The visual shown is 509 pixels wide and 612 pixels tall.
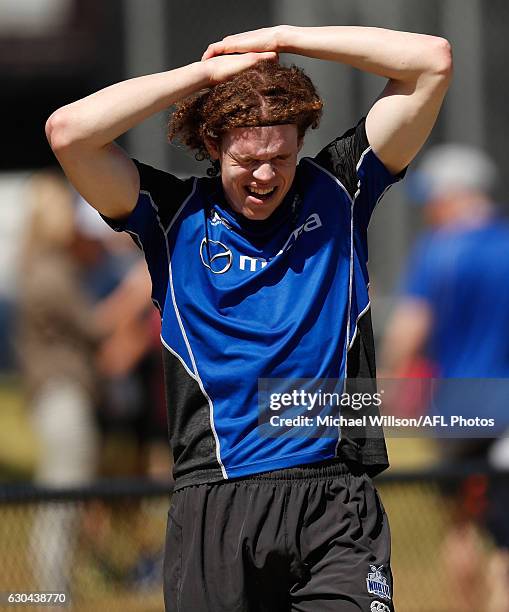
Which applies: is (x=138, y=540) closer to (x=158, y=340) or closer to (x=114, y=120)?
(x=158, y=340)

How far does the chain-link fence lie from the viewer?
203 inches

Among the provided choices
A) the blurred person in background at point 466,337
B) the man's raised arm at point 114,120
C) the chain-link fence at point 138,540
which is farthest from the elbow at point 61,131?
the blurred person in background at point 466,337

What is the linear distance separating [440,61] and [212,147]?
0.63 metres

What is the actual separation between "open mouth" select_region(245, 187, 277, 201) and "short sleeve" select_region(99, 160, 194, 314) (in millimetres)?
210

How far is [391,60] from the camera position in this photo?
10.7ft

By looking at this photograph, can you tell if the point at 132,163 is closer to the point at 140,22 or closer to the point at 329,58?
the point at 329,58

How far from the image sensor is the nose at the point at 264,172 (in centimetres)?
318

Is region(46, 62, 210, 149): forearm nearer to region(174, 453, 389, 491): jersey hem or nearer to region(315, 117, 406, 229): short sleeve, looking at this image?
region(315, 117, 406, 229): short sleeve

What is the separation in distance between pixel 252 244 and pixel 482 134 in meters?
5.50

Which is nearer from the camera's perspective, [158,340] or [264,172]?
[264,172]

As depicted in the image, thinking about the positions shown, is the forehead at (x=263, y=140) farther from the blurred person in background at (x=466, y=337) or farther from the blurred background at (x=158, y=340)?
the blurred person in background at (x=466, y=337)

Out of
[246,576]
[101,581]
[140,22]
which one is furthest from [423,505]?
[140,22]

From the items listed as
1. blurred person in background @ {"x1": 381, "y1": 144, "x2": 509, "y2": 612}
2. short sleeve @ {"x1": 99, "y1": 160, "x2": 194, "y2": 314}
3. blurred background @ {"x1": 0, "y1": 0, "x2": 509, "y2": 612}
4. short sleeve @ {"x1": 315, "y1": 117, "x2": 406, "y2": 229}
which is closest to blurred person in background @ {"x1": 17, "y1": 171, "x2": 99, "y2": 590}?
blurred background @ {"x1": 0, "y1": 0, "x2": 509, "y2": 612}

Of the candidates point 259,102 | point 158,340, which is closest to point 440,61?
point 259,102
